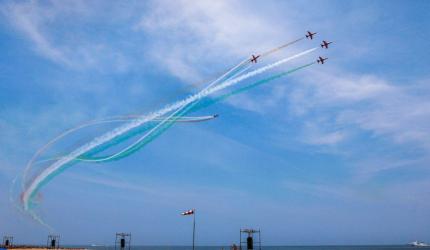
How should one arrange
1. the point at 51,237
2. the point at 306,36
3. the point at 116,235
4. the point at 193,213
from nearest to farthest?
the point at 193,213 → the point at 306,36 → the point at 116,235 → the point at 51,237

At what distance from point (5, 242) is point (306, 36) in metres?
100

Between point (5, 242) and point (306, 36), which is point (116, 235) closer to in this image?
point (5, 242)

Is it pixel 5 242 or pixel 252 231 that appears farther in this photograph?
pixel 5 242

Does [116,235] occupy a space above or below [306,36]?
below

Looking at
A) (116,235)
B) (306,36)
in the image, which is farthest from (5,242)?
(306,36)

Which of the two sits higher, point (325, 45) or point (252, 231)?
point (325, 45)

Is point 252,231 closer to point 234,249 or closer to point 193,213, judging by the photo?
point 234,249

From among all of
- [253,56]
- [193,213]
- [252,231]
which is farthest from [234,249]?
[253,56]

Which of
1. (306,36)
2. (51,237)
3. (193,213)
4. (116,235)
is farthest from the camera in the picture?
(51,237)

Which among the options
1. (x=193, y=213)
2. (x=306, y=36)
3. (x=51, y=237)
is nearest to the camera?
(x=193, y=213)

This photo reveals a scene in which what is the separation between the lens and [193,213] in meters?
67.6

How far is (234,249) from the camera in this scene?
75.3m

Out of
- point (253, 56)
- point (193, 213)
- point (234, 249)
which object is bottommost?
point (234, 249)

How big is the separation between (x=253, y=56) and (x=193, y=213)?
94.7 feet
